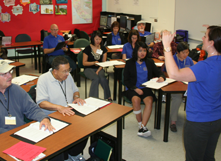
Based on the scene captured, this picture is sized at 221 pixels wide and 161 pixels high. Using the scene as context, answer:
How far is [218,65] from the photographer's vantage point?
171 centimetres

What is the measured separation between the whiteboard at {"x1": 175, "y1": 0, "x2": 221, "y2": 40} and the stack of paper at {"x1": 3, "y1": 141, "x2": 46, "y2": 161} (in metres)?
4.56

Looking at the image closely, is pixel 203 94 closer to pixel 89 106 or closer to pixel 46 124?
pixel 89 106

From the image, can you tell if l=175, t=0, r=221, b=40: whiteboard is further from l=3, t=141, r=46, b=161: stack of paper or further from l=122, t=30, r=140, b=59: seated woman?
l=3, t=141, r=46, b=161: stack of paper

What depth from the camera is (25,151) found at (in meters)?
1.66

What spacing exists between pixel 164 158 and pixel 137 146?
1.34 ft

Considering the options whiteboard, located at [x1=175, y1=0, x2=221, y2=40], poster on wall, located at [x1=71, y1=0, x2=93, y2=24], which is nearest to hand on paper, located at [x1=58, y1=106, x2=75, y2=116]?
whiteboard, located at [x1=175, y1=0, x2=221, y2=40]

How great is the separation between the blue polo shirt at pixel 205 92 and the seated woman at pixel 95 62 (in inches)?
97.4

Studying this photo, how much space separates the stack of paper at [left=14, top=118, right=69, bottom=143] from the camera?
185 centimetres

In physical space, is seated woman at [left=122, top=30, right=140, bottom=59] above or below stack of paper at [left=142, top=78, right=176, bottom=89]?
above

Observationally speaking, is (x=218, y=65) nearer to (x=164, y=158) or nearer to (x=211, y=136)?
(x=211, y=136)

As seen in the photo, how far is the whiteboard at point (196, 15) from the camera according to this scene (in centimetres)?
493

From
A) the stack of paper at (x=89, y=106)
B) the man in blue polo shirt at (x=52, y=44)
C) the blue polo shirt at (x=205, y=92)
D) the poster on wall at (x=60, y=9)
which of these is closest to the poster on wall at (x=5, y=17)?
the poster on wall at (x=60, y=9)

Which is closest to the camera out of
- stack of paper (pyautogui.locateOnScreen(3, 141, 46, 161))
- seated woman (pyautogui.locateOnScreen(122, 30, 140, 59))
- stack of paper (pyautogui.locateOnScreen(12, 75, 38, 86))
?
stack of paper (pyautogui.locateOnScreen(3, 141, 46, 161))

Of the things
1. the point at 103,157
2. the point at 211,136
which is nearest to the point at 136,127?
the point at 103,157
